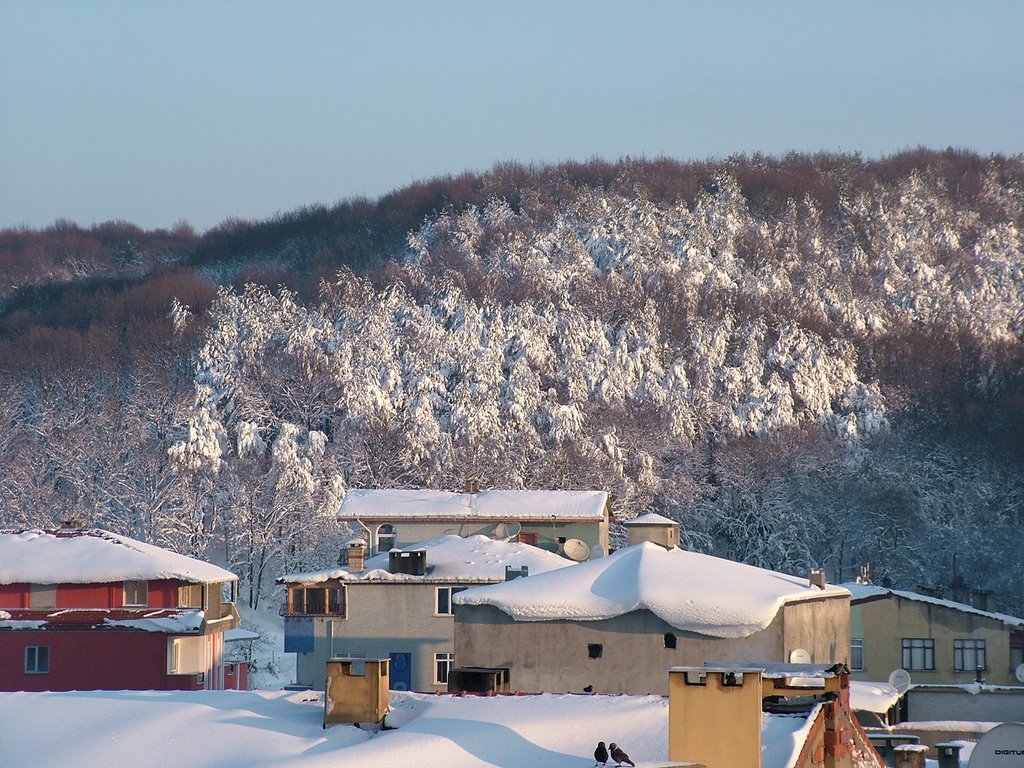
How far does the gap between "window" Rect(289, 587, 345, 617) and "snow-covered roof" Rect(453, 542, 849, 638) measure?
16868 millimetres

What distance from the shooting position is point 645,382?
124 metres

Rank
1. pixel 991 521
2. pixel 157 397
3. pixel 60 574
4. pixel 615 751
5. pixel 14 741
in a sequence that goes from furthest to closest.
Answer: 1. pixel 157 397
2. pixel 991 521
3. pixel 60 574
4. pixel 14 741
5. pixel 615 751

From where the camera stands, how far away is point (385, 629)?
2050 inches

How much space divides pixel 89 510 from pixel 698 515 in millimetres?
31040

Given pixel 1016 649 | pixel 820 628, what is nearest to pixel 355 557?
pixel 820 628

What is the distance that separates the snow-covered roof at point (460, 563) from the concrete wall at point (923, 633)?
8819mm

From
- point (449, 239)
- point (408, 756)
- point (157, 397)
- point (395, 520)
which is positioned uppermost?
point (449, 239)

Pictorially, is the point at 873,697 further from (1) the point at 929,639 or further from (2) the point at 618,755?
(2) the point at 618,755

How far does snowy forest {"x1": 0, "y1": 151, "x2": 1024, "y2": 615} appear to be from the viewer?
303ft

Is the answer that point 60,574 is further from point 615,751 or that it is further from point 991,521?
point 991,521

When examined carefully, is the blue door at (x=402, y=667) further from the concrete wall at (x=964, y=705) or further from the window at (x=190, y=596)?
the concrete wall at (x=964, y=705)

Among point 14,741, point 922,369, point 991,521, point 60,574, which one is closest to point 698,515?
point 991,521

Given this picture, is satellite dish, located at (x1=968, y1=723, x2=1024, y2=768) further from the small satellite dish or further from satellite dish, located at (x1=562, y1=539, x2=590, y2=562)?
satellite dish, located at (x1=562, y1=539, x2=590, y2=562)

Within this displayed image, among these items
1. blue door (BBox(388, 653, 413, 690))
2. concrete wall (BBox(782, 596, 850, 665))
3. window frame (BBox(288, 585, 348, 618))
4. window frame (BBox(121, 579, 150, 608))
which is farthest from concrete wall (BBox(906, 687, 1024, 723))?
window frame (BBox(121, 579, 150, 608))
